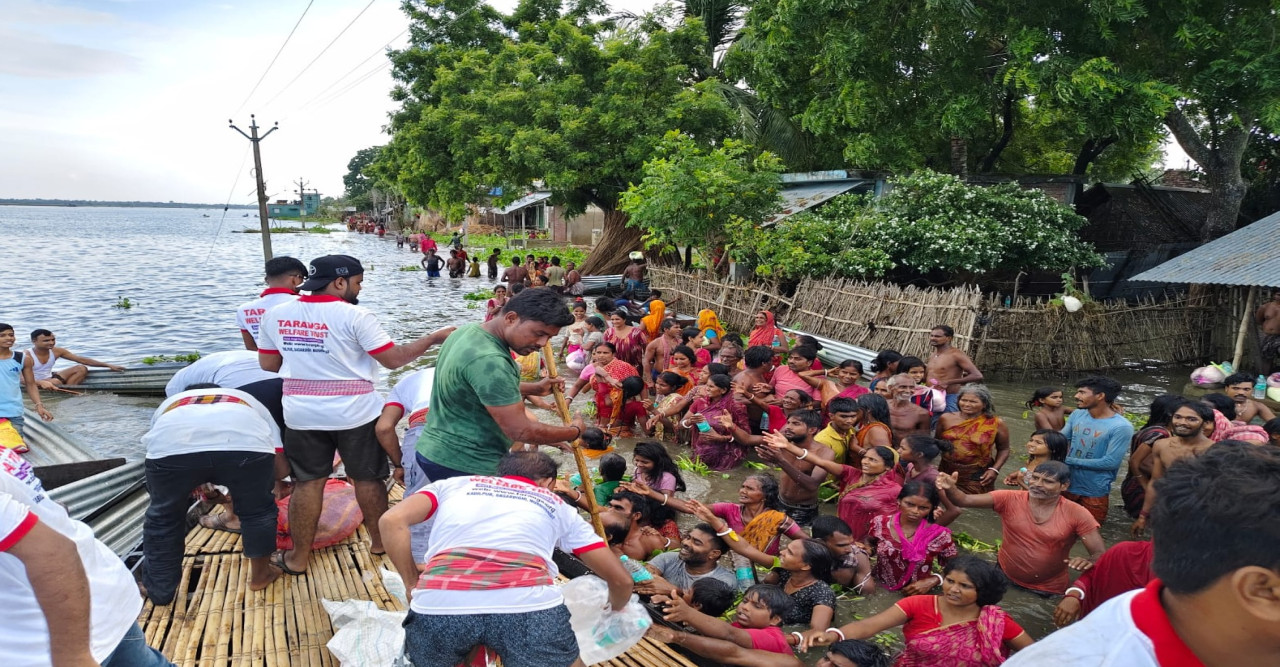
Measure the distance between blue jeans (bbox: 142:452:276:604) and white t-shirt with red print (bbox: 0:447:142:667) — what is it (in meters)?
1.44

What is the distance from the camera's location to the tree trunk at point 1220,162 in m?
14.6

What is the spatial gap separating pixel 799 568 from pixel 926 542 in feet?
3.15

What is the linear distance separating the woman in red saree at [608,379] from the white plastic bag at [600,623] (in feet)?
15.4

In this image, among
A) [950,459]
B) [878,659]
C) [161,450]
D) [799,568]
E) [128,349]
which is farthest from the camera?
[128,349]

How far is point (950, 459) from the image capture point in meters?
6.08

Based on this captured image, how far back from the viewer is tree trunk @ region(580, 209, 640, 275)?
75.0 ft

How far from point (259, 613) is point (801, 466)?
3594 mm

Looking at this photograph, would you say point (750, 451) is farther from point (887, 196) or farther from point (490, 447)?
point (887, 196)

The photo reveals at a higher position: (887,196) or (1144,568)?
(887,196)

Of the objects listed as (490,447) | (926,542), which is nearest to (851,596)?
(926,542)

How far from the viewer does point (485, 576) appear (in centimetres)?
245

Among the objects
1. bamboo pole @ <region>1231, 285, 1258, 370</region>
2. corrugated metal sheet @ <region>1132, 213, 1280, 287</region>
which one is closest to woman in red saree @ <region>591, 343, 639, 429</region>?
corrugated metal sheet @ <region>1132, 213, 1280, 287</region>

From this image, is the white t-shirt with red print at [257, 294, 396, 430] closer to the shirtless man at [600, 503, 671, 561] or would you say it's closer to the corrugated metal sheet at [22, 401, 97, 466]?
the shirtless man at [600, 503, 671, 561]

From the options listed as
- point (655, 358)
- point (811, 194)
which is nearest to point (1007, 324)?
point (655, 358)
